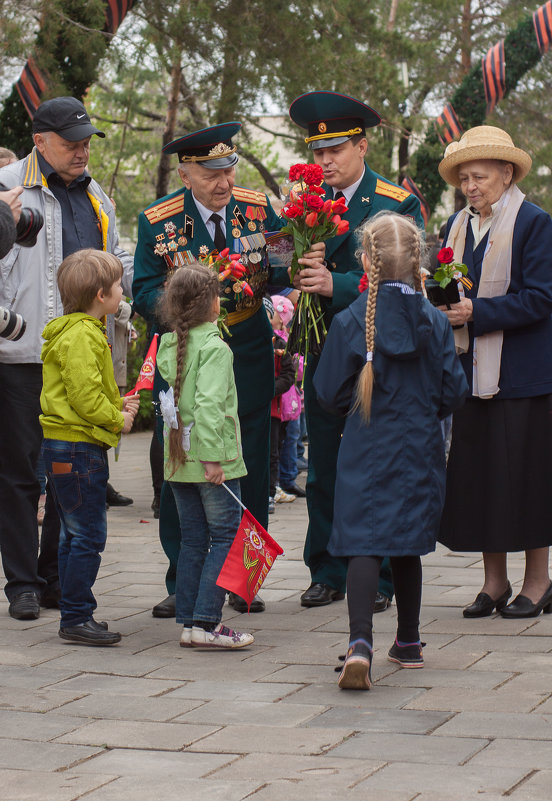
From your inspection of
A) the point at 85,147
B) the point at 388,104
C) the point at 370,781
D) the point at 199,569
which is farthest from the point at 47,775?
the point at 388,104

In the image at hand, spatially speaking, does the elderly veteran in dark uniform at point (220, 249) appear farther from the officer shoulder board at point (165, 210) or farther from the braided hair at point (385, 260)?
the braided hair at point (385, 260)

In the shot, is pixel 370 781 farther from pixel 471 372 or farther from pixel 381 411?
pixel 471 372

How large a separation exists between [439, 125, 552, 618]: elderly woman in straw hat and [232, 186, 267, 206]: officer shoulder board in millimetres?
867

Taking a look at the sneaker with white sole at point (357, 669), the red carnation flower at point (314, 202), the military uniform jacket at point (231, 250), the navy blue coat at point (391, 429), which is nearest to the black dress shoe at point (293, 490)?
the military uniform jacket at point (231, 250)

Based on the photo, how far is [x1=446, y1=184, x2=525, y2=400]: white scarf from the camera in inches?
204

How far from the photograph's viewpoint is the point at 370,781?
3.20m

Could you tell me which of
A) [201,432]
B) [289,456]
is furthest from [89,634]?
[289,456]

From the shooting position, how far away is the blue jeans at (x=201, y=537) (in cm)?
486

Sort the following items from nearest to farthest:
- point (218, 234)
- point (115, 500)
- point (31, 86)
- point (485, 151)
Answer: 1. point (485, 151)
2. point (218, 234)
3. point (115, 500)
4. point (31, 86)

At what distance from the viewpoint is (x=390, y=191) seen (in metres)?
5.58

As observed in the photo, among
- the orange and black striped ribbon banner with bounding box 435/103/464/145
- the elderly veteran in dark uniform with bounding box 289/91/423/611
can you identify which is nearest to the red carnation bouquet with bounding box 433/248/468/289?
the elderly veteran in dark uniform with bounding box 289/91/423/611

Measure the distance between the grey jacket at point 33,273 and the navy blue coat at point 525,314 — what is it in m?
1.89

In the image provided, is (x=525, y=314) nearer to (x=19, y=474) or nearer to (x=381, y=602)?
(x=381, y=602)

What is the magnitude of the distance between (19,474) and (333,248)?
1.76 m
